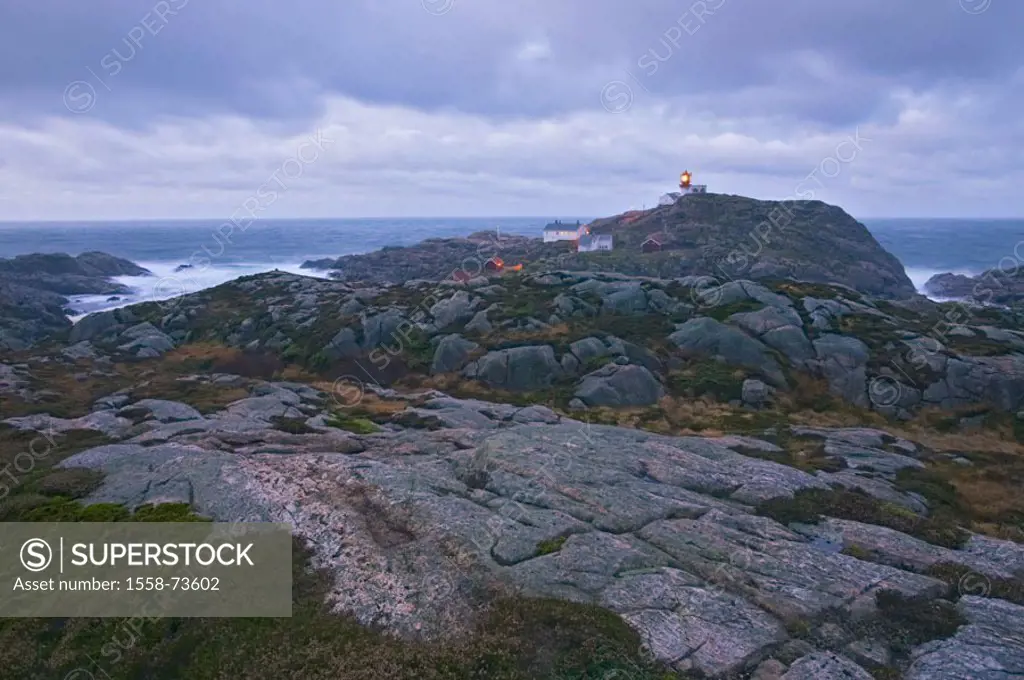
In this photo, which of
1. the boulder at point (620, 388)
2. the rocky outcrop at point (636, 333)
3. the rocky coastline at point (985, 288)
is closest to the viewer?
the boulder at point (620, 388)

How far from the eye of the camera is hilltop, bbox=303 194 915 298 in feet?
410

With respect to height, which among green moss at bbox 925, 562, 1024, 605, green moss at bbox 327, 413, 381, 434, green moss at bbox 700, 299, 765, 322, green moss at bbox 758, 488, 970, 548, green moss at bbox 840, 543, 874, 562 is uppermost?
green moss at bbox 700, 299, 765, 322

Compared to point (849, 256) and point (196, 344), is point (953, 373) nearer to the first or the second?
point (196, 344)

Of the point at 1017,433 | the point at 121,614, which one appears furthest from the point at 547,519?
the point at 1017,433

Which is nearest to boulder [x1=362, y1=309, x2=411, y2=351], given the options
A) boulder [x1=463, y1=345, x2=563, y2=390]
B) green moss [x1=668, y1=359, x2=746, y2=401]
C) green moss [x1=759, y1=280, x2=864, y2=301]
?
boulder [x1=463, y1=345, x2=563, y2=390]

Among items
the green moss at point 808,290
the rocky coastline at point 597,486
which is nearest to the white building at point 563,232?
the green moss at point 808,290

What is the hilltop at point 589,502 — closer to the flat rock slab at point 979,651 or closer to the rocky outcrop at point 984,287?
the flat rock slab at point 979,651

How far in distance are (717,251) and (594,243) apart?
99.9 ft

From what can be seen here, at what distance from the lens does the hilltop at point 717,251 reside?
12500cm

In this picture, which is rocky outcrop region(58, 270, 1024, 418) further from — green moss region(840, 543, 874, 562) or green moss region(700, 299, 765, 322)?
green moss region(840, 543, 874, 562)

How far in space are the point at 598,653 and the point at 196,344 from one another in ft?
212

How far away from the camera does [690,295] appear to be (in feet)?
203

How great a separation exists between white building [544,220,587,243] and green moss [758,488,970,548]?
152m

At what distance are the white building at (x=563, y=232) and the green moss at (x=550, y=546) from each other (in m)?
157
